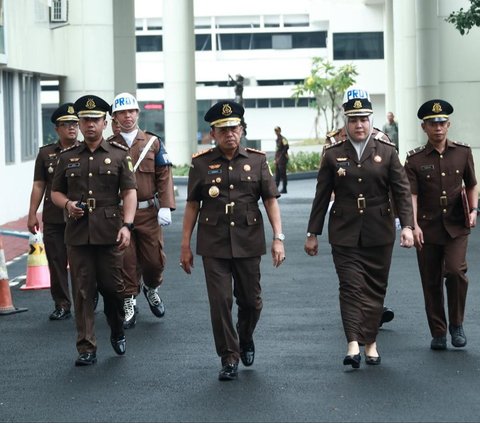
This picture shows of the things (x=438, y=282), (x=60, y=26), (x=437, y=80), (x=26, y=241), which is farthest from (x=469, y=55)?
(x=438, y=282)

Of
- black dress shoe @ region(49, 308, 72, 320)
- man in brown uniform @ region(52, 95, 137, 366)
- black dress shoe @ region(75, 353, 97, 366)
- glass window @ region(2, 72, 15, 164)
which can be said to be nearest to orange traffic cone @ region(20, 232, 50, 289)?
black dress shoe @ region(49, 308, 72, 320)

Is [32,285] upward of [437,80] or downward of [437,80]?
downward

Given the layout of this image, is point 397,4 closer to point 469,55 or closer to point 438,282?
point 469,55

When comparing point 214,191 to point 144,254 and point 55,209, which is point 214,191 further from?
point 55,209

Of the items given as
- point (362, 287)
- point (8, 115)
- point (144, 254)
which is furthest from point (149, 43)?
point (362, 287)

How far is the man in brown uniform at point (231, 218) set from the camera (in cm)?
1062

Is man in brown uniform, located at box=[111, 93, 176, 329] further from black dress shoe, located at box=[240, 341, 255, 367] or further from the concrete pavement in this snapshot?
black dress shoe, located at box=[240, 341, 255, 367]

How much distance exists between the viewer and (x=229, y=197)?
35.0ft

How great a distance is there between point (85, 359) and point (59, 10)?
20.7 metres

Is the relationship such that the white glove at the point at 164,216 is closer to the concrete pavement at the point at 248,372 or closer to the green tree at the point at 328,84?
the concrete pavement at the point at 248,372

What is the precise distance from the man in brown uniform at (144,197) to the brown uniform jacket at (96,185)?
179 cm

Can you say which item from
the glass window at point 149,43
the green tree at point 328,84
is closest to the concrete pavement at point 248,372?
the green tree at point 328,84

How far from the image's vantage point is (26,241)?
24.6 meters

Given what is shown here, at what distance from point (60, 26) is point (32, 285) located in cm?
1557
